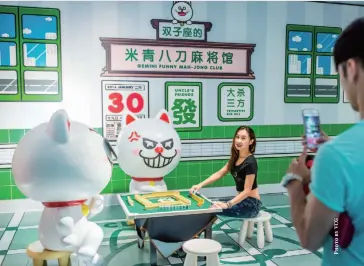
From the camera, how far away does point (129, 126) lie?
13.7 feet

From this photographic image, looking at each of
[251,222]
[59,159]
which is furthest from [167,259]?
[59,159]

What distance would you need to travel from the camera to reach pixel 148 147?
404 centimetres

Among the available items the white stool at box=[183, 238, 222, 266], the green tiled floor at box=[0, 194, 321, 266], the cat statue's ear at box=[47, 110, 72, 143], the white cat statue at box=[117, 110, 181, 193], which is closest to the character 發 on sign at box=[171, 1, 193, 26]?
the white cat statue at box=[117, 110, 181, 193]

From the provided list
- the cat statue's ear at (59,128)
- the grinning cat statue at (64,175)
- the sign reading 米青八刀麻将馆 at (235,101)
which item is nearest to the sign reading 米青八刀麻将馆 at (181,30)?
the sign reading 米青八刀麻将馆 at (235,101)

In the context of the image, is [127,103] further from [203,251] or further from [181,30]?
[203,251]

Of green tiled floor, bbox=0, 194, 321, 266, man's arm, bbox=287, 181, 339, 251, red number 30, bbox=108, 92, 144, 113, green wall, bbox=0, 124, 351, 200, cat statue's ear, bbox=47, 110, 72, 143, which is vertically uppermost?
red number 30, bbox=108, 92, 144, 113

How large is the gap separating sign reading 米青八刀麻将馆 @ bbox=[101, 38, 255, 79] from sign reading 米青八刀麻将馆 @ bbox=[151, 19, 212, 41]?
9cm

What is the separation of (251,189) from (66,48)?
3.07 meters

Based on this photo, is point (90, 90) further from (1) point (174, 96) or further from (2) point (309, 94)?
(2) point (309, 94)

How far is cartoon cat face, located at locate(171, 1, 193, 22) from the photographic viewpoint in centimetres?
536

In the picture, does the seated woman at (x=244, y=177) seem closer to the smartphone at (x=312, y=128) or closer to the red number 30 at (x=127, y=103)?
the red number 30 at (x=127, y=103)

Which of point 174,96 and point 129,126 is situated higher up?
point 174,96

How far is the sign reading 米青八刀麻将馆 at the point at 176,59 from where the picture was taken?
5.20 meters

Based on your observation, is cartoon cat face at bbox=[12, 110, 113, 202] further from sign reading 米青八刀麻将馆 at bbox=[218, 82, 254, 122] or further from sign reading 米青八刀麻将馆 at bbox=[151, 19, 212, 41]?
sign reading 米青八刀麻将馆 at bbox=[218, 82, 254, 122]
